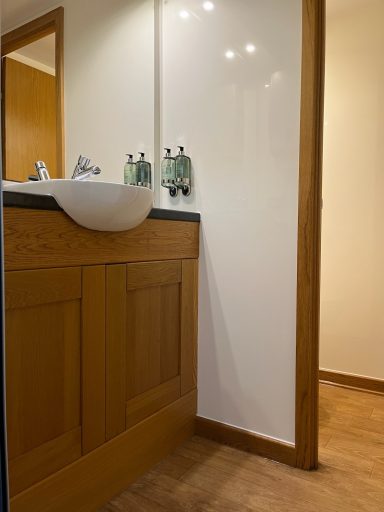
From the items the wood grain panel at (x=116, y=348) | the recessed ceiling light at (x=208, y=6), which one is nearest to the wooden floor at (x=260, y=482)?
the wood grain panel at (x=116, y=348)

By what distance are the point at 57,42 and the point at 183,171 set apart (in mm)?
1175

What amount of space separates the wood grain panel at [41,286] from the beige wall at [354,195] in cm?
165

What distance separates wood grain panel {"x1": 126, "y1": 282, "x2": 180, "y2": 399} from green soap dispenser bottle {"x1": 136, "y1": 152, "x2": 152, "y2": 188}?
1.80 feet

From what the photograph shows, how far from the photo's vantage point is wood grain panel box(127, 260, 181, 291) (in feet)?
4.25

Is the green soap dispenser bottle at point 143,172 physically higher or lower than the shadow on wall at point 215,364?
higher

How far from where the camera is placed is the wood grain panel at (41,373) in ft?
3.06

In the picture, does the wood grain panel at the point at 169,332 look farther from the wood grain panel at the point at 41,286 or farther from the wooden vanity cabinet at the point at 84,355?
the wood grain panel at the point at 41,286

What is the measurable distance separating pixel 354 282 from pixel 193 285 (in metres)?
1.08

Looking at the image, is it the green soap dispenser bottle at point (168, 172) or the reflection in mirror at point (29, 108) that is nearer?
the green soap dispenser bottle at point (168, 172)

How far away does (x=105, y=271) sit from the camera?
3.86ft

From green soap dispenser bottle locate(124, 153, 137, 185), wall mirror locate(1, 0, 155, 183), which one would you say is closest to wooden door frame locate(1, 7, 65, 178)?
wall mirror locate(1, 0, 155, 183)

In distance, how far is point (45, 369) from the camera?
101cm

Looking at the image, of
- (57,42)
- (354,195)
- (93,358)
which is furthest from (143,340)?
(57,42)

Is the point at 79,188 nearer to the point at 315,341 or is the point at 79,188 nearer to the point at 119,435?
the point at 119,435
